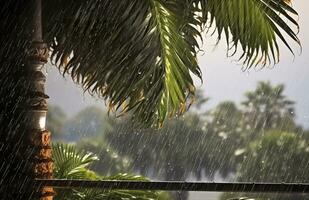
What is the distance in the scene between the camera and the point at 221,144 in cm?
2919

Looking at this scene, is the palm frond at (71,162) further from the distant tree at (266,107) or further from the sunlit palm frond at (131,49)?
the distant tree at (266,107)

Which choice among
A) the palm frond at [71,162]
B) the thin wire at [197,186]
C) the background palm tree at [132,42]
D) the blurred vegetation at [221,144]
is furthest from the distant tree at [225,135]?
the thin wire at [197,186]

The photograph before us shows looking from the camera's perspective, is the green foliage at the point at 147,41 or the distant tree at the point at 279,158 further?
the distant tree at the point at 279,158

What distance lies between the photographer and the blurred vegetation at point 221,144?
2328 cm

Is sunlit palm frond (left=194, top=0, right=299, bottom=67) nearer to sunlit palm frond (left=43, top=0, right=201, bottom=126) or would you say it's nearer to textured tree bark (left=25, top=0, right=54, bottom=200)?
sunlit palm frond (left=43, top=0, right=201, bottom=126)

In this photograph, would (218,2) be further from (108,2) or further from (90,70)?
(90,70)

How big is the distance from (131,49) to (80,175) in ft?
3.44

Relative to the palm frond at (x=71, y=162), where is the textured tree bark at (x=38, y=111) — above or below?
above

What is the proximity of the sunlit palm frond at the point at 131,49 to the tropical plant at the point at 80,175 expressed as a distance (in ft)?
1.38

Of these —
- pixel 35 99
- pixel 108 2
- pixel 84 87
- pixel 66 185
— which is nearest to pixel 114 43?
pixel 108 2

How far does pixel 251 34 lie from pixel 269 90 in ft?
83.1

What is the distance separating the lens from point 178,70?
3078mm

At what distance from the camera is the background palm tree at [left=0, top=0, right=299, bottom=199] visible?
7.91 feet

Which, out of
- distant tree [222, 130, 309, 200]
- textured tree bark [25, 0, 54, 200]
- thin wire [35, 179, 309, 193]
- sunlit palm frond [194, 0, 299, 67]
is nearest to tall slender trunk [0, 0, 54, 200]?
textured tree bark [25, 0, 54, 200]
